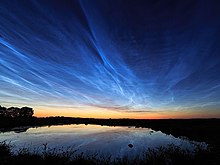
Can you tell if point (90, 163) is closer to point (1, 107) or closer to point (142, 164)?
point (142, 164)

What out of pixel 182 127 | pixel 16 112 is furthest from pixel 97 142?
pixel 16 112

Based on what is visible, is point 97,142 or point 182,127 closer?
point 97,142

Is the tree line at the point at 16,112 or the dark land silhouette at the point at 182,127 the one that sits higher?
the tree line at the point at 16,112

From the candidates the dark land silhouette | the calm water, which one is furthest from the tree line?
the calm water

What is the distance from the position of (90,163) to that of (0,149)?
1112 cm

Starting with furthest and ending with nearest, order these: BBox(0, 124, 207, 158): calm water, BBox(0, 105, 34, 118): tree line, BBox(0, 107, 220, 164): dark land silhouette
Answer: BBox(0, 105, 34, 118): tree line < BBox(0, 107, 220, 164): dark land silhouette < BBox(0, 124, 207, 158): calm water

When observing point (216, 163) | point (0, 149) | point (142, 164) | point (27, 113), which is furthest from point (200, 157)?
point (27, 113)

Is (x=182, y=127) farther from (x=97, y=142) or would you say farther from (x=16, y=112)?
(x=16, y=112)

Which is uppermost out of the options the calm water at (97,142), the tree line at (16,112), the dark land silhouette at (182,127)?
the tree line at (16,112)

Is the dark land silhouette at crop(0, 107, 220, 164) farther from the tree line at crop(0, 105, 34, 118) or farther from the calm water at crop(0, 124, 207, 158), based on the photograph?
the calm water at crop(0, 124, 207, 158)

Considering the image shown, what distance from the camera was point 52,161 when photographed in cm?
1289

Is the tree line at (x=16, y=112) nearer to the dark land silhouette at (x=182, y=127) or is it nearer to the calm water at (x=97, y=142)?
the dark land silhouette at (x=182, y=127)

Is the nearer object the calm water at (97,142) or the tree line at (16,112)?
the calm water at (97,142)

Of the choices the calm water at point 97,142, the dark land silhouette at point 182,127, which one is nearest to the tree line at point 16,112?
the dark land silhouette at point 182,127
